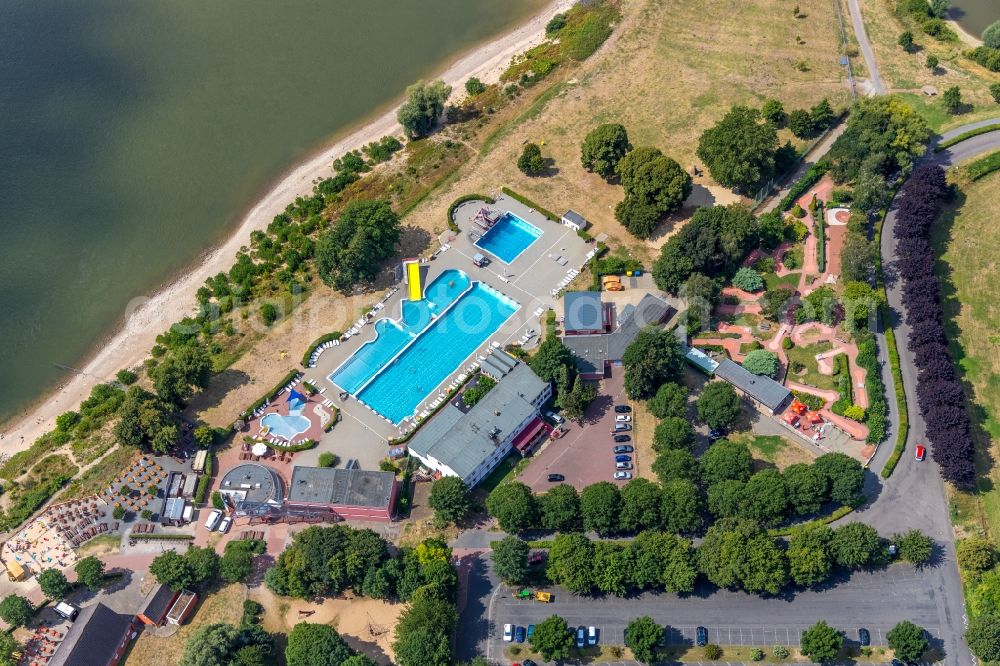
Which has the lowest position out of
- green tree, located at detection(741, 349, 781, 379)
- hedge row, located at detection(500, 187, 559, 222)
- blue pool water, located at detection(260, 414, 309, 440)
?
blue pool water, located at detection(260, 414, 309, 440)

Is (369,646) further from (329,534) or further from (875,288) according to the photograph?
(875,288)

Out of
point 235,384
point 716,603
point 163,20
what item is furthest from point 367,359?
point 163,20

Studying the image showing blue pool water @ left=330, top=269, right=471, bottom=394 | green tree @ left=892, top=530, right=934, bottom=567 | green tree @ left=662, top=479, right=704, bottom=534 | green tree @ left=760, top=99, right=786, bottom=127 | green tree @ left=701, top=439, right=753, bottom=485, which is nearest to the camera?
green tree @ left=892, top=530, right=934, bottom=567

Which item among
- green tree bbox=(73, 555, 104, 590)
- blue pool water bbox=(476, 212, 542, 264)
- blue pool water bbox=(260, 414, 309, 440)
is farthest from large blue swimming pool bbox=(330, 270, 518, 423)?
green tree bbox=(73, 555, 104, 590)

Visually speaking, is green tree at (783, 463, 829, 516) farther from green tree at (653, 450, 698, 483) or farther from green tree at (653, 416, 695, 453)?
green tree at (653, 416, 695, 453)

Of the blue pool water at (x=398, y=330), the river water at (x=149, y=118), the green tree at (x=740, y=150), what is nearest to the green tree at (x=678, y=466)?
the blue pool water at (x=398, y=330)

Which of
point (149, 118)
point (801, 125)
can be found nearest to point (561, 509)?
point (801, 125)

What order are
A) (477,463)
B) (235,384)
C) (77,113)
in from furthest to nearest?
(77,113), (235,384), (477,463)
